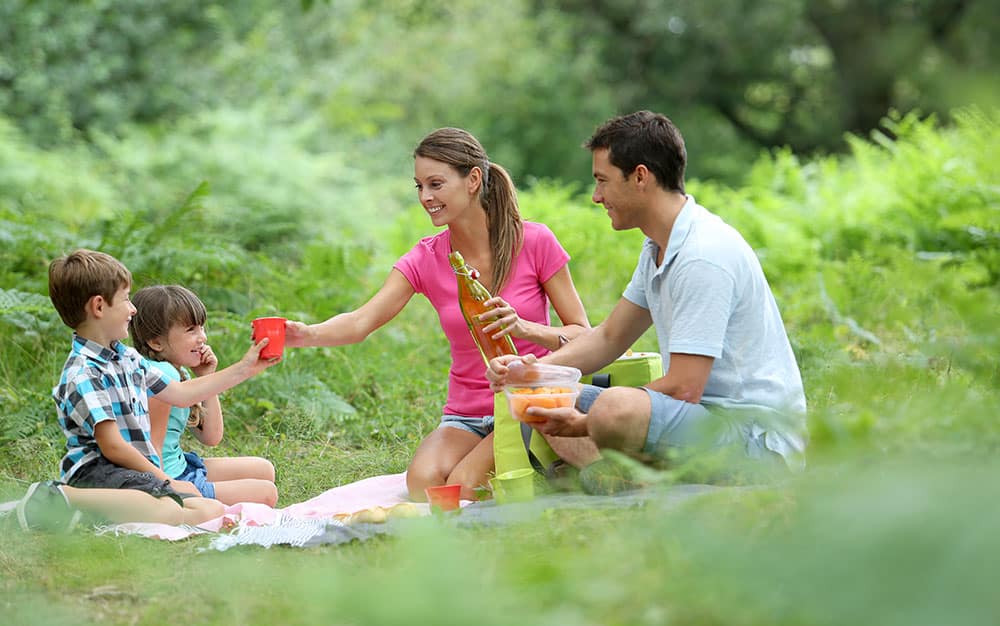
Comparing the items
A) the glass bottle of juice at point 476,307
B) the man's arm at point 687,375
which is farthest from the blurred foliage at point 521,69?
the man's arm at point 687,375

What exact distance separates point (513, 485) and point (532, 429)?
0.30m

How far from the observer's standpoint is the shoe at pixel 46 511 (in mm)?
4113

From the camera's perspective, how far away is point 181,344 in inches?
185

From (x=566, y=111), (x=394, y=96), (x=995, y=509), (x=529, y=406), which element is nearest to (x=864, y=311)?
(x=529, y=406)

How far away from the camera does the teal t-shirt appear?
15.5 feet

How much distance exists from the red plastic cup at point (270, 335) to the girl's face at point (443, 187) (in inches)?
33.9

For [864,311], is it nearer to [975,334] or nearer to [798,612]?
[975,334]

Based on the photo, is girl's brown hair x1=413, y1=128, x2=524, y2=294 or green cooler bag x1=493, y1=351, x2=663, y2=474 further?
girl's brown hair x1=413, y1=128, x2=524, y2=294

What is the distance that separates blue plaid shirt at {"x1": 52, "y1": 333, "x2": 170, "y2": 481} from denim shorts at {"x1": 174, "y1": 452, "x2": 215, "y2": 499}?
0.35 meters

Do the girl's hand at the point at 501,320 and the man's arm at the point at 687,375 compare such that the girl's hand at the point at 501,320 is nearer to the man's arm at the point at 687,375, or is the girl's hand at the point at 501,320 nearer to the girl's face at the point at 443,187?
the girl's face at the point at 443,187

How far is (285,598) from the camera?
10.2 ft

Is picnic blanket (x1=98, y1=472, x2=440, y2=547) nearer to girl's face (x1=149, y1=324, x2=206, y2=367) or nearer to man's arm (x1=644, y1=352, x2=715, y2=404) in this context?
girl's face (x1=149, y1=324, x2=206, y2=367)

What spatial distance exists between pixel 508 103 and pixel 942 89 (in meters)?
22.7

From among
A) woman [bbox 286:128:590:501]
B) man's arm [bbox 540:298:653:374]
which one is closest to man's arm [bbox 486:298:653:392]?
man's arm [bbox 540:298:653:374]
